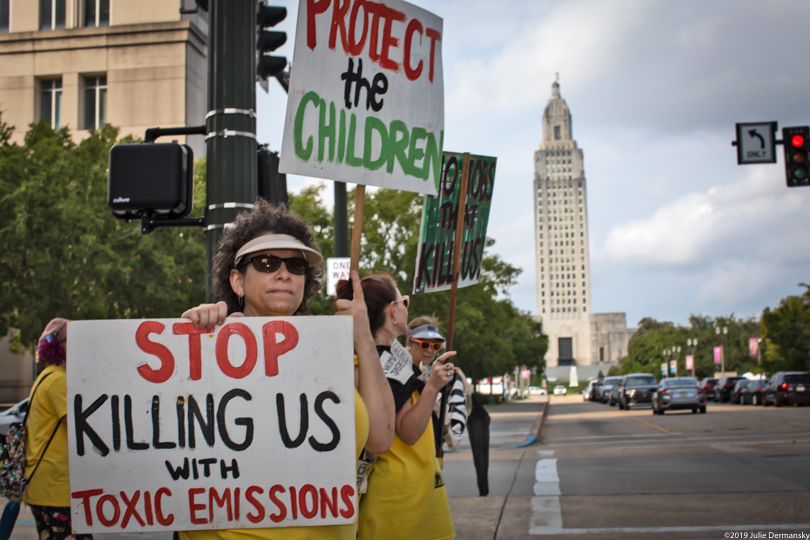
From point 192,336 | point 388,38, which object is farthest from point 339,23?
point 192,336

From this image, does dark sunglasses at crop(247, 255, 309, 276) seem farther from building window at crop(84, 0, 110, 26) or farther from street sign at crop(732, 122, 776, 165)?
building window at crop(84, 0, 110, 26)

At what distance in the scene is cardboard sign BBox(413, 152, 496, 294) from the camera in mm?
5500

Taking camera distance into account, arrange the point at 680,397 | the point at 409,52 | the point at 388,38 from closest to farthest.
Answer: the point at 388,38 → the point at 409,52 → the point at 680,397

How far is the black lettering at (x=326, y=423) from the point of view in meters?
2.69

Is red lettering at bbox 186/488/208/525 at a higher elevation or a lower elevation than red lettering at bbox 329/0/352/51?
lower

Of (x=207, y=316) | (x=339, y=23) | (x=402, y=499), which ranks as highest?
(x=339, y=23)

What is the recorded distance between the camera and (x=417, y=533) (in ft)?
11.5

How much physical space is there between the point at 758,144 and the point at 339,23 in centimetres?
1591

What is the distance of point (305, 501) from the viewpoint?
266cm

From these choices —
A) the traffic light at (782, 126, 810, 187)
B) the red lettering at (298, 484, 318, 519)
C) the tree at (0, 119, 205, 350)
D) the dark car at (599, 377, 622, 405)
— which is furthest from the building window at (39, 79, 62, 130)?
the red lettering at (298, 484, 318, 519)

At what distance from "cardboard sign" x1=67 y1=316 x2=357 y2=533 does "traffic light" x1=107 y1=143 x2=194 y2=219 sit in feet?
7.78

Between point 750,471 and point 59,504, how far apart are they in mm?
10153

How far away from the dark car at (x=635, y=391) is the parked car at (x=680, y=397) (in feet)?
21.8

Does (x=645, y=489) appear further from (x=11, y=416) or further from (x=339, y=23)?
(x=11, y=416)
